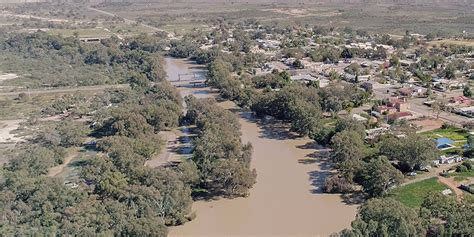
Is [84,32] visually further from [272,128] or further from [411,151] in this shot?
[411,151]

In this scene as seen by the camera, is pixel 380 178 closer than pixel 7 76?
Yes

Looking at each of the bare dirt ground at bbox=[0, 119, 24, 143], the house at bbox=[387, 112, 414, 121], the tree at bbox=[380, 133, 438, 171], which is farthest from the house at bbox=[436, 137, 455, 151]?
the bare dirt ground at bbox=[0, 119, 24, 143]

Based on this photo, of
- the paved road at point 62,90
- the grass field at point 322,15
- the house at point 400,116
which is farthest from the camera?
the grass field at point 322,15

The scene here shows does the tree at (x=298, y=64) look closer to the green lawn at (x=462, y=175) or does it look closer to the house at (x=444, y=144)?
the house at (x=444, y=144)

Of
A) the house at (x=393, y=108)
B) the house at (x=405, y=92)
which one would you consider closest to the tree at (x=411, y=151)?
the house at (x=393, y=108)

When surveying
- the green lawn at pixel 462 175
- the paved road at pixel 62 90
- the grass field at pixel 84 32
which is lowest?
the green lawn at pixel 462 175

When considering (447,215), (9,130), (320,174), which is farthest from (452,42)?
(9,130)

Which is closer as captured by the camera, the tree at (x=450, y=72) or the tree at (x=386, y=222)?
the tree at (x=386, y=222)
